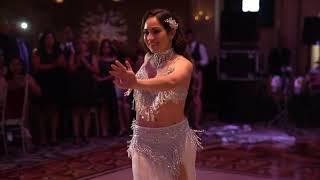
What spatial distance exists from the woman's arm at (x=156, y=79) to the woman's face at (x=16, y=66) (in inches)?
173

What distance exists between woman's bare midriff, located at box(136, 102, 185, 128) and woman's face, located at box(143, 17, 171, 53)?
0.28 meters

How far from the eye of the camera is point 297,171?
5.77 metres

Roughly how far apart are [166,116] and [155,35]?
40cm

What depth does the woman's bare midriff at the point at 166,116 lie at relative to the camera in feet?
8.34

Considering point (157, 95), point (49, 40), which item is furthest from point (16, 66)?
point (157, 95)

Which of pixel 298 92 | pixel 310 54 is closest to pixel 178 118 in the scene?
pixel 298 92

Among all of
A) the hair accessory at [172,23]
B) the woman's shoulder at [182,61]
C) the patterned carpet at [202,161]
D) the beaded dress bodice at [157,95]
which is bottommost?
the patterned carpet at [202,161]

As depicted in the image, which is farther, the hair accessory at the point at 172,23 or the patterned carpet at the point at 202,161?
the patterned carpet at the point at 202,161

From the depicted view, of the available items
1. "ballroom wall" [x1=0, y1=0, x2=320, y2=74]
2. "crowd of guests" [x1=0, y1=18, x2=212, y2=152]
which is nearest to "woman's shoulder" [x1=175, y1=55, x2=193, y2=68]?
"crowd of guests" [x1=0, y1=18, x2=212, y2=152]

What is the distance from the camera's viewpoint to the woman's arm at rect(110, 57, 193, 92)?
221 centimetres

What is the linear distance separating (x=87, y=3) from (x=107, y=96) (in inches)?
151

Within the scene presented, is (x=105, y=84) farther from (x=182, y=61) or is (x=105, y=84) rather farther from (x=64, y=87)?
(x=182, y=61)

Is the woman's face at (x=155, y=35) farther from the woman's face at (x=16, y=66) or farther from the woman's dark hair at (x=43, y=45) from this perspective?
the woman's dark hair at (x=43, y=45)

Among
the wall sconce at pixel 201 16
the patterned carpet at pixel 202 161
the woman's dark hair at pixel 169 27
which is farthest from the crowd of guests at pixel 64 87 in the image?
the woman's dark hair at pixel 169 27
